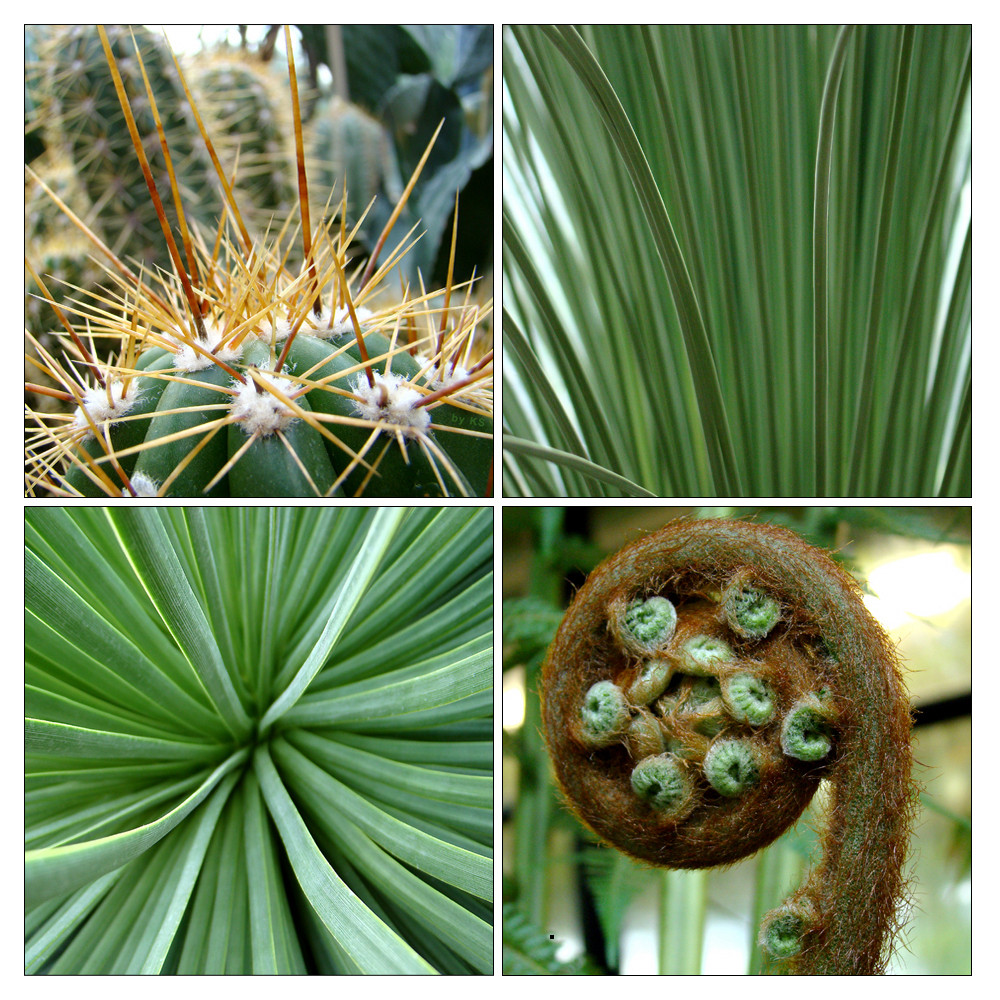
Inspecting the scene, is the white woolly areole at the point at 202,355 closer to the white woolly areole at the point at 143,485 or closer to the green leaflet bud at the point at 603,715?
the white woolly areole at the point at 143,485

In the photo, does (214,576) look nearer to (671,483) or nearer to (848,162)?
(671,483)

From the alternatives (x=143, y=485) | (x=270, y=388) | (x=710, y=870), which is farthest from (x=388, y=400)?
(x=710, y=870)

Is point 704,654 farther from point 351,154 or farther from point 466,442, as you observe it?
point 351,154

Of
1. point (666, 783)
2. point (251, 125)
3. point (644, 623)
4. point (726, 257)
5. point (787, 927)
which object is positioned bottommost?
point (787, 927)

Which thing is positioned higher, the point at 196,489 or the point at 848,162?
the point at 848,162

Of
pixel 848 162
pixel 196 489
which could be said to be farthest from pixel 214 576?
pixel 848 162

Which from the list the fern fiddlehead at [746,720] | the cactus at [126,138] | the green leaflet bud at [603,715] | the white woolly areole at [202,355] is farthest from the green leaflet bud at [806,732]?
the cactus at [126,138]
